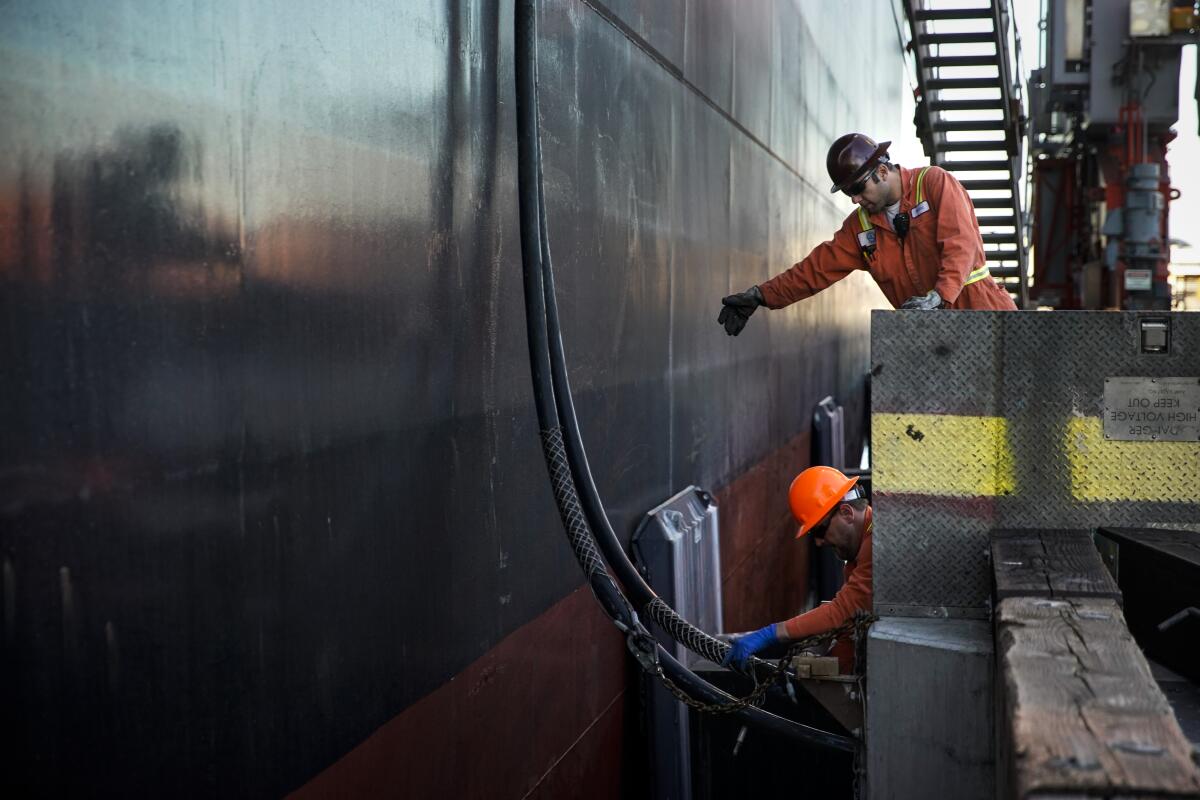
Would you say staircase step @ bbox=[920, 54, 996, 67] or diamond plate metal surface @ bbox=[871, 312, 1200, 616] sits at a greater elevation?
staircase step @ bbox=[920, 54, 996, 67]

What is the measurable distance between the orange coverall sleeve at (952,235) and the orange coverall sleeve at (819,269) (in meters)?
0.38

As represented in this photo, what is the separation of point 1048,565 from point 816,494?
1695 millimetres

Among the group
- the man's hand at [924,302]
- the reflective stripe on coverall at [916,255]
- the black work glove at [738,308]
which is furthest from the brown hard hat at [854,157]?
the man's hand at [924,302]

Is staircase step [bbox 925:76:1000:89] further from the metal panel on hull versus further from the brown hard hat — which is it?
the metal panel on hull

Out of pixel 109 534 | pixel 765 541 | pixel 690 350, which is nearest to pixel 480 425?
pixel 109 534

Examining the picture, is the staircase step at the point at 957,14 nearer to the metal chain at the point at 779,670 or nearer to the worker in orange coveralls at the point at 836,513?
the worker in orange coveralls at the point at 836,513

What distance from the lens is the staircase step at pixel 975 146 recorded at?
44.4 feet

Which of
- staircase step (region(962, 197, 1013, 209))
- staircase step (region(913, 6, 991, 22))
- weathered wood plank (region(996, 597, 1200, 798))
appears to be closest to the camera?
weathered wood plank (region(996, 597, 1200, 798))

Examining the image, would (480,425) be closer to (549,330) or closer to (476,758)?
(549,330)

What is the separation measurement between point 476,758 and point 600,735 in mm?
1361

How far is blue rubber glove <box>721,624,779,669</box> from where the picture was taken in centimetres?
371

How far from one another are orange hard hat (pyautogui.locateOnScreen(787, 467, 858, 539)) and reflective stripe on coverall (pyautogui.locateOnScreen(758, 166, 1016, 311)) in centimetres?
91

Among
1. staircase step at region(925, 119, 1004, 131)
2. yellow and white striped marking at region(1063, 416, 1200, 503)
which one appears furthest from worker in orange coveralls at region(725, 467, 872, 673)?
staircase step at region(925, 119, 1004, 131)

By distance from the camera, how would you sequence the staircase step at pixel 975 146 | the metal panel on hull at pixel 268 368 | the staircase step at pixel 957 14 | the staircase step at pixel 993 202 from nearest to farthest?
1. the metal panel on hull at pixel 268 368
2. the staircase step at pixel 957 14
3. the staircase step at pixel 975 146
4. the staircase step at pixel 993 202
